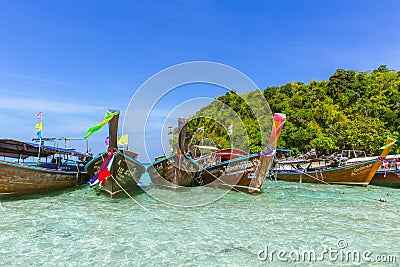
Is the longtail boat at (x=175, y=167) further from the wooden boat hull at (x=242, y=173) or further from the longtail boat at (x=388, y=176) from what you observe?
the longtail boat at (x=388, y=176)

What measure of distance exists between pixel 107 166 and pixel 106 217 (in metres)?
2.65

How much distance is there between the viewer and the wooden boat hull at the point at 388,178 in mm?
16837

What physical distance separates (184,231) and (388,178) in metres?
16.1

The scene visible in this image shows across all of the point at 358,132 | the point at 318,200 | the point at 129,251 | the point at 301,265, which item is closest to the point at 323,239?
the point at 301,265

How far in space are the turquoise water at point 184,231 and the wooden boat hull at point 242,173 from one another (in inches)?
46.8

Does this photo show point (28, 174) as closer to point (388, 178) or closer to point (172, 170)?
point (172, 170)

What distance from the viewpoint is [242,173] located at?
13.4 m

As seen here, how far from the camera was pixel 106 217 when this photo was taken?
29.0 ft

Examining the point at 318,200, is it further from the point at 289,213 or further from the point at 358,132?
the point at 358,132

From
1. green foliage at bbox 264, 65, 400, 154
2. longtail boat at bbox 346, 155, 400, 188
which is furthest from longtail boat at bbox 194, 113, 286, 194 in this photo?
green foliage at bbox 264, 65, 400, 154

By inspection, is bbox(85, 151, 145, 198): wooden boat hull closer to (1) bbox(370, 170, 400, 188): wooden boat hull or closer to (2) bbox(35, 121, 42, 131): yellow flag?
(2) bbox(35, 121, 42, 131): yellow flag

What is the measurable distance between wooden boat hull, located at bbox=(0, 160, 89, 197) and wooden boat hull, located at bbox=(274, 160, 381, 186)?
12.7m

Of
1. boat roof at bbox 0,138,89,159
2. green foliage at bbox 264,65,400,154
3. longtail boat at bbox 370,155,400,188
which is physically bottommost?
longtail boat at bbox 370,155,400,188

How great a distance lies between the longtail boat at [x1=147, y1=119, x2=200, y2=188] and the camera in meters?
14.1
